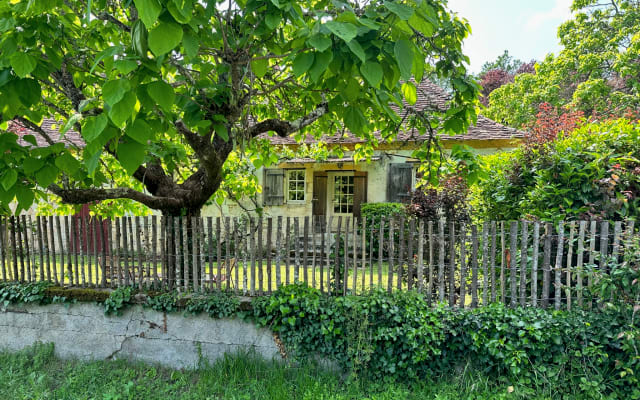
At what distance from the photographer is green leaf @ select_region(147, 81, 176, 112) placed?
1.71 metres

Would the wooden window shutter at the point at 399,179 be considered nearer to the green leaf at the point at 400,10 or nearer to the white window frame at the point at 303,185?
the white window frame at the point at 303,185

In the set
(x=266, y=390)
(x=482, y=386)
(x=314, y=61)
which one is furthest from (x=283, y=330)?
(x=314, y=61)

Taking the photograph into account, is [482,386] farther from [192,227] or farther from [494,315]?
[192,227]

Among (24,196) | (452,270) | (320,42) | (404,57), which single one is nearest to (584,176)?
(452,270)

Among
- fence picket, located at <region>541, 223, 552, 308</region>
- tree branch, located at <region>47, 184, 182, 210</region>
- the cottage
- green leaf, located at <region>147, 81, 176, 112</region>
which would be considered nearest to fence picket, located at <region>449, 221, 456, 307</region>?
fence picket, located at <region>541, 223, 552, 308</region>

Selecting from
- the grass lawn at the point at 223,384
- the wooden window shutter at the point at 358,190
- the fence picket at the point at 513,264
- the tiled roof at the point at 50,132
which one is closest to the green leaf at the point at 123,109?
the tiled roof at the point at 50,132

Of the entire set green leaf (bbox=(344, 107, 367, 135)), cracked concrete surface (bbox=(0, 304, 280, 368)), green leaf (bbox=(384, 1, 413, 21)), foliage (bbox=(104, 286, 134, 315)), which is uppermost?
green leaf (bbox=(384, 1, 413, 21))

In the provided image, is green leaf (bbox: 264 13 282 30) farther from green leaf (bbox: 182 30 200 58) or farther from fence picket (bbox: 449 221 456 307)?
fence picket (bbox: 449 221 456 307)

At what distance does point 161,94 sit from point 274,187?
9730 millimetres

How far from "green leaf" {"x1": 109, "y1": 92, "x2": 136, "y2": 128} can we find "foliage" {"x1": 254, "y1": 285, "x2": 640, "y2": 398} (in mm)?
2771

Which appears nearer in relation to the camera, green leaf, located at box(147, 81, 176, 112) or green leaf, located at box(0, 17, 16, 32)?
green leaf, located at box(147, 81, 176, 112)

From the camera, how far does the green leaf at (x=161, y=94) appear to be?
67.2 inches

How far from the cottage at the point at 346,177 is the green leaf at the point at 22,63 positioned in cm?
842

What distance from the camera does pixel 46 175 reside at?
7.66 ft
